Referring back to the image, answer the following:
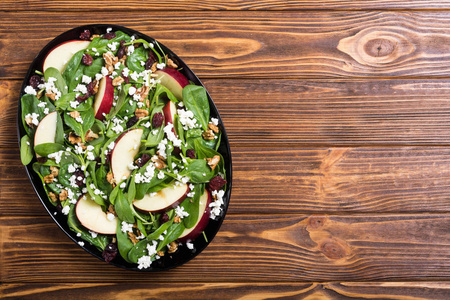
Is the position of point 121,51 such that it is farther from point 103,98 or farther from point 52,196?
point 52,196

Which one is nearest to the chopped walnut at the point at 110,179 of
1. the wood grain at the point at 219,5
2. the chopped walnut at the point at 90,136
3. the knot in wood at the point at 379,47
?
the chopped walnut at the point at 90,136

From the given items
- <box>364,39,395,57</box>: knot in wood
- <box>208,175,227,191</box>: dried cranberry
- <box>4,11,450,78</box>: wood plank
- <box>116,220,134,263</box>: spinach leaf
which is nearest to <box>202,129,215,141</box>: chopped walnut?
Result: <box>208,175,227,191</box>: dried cranberry

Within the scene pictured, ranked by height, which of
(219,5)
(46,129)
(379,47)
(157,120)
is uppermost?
(379,47)

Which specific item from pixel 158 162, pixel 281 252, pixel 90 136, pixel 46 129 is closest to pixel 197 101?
pixel 158 162

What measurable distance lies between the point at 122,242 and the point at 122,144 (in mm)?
260

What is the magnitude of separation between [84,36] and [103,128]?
26 cm

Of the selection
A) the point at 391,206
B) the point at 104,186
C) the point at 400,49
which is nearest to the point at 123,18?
the point at 104,186

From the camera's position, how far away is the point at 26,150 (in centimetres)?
96

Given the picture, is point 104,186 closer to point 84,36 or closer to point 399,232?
point 84,36

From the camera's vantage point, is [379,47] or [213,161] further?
[379,47]

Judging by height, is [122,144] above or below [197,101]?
below

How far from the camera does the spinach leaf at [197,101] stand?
0.95 m

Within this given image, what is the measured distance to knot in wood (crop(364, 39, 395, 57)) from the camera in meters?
1.10

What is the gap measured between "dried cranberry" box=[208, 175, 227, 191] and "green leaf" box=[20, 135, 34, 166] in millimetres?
479
